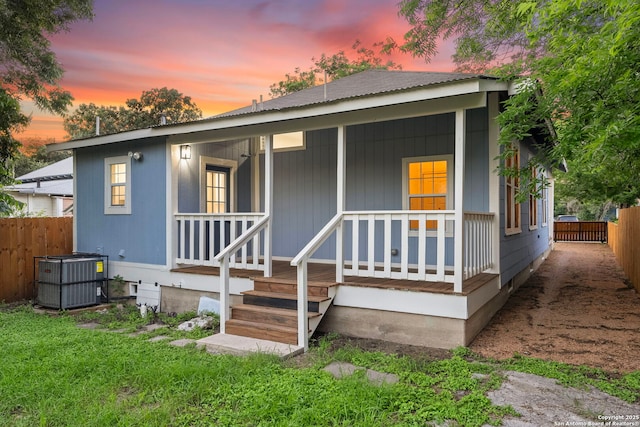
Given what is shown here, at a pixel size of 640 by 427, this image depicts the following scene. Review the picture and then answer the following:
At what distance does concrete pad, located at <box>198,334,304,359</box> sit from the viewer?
4379 millimetres

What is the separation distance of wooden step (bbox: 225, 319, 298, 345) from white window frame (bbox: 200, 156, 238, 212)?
10.3 ft

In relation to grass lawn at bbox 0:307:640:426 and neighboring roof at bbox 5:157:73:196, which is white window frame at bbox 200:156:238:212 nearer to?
grass lawn at bbox 0:307:640:426

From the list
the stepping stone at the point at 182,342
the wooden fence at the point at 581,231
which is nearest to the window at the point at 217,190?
the stepping stone at the point at 182,342

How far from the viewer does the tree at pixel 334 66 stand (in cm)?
2347

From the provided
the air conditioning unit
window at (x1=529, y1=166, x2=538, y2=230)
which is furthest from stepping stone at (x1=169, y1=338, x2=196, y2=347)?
window at (x1=529, y1=166, x2=538, y2=230)

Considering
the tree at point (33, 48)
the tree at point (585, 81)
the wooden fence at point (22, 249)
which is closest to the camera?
the tree at point (585, 81)

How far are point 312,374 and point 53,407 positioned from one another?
2018 millimetres

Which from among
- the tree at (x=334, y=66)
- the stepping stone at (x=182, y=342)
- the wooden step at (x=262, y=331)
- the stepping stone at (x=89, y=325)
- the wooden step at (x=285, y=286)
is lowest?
the stepping stone at (x=89, y=325)

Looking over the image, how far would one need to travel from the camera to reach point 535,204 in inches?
403

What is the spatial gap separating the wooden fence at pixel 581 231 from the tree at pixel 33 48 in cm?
2284

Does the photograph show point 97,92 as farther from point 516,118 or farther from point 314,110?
point 516,118

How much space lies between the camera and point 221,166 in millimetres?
7910

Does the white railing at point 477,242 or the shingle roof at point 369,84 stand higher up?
the shingle roof at point 369,84

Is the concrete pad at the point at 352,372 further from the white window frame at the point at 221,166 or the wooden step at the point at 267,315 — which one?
the white window frame at the point at 221,166
